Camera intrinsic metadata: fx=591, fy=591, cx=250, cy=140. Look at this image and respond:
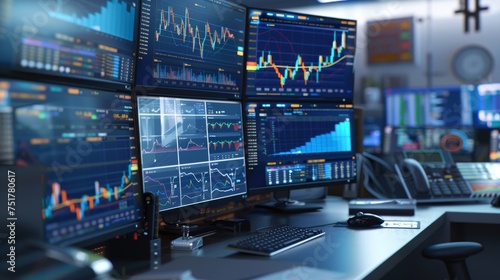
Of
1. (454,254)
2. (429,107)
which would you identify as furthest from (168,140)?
(429,107)

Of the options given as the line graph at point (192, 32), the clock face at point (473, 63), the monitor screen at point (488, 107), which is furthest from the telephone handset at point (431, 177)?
the clock face at point (473, 63)

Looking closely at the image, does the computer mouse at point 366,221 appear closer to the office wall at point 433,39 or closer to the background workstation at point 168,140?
the background workstation at point 168,140

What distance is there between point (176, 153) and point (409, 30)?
18.8ft

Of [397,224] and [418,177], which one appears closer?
[397,224]

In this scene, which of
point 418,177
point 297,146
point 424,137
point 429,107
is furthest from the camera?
point 429,107

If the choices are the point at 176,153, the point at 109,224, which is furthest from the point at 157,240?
the point at 176,153

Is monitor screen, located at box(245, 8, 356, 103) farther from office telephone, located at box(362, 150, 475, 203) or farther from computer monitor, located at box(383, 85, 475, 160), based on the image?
computer monitor, located at box(383, 85, 475, 160)

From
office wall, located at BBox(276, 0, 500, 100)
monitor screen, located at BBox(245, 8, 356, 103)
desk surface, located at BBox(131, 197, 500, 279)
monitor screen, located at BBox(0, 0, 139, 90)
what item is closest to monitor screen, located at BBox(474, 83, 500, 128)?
office wall, located at BBox(276, 0, 500, 100)

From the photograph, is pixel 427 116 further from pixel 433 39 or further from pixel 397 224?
pixel 397 224

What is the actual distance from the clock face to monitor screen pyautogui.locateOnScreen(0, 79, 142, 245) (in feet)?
19.5

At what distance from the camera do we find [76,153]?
49.8 inches

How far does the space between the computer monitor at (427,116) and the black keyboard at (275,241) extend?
2.85 meters

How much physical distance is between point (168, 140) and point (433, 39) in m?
5.83

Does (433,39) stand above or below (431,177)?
above
